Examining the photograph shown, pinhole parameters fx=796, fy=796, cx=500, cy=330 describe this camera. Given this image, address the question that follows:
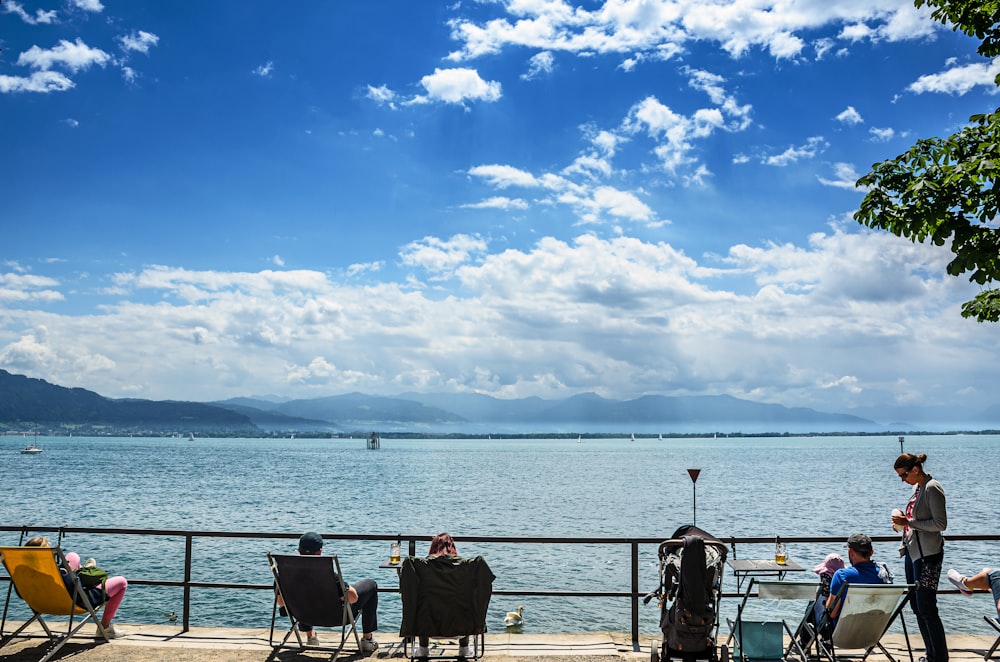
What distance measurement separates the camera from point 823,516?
4166cm

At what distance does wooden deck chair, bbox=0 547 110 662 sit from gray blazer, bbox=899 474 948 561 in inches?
276

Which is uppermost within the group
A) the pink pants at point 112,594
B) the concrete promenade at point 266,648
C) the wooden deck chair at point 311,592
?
the wooden deck chair at point 311,592

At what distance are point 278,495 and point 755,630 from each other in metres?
54.2

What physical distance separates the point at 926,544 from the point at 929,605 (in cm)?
48

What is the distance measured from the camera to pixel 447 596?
6.43 metres

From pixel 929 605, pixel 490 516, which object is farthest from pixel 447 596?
pixel 490 516

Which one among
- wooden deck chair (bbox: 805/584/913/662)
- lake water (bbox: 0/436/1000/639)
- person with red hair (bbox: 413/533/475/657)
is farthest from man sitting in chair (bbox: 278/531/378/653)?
lake water (bbox: 0/436/1000/639)

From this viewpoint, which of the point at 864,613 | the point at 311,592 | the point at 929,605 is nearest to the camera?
the point at 864,613

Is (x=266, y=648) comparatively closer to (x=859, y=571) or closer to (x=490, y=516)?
(x=859, y=571)

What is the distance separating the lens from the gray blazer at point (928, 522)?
634 centimetres

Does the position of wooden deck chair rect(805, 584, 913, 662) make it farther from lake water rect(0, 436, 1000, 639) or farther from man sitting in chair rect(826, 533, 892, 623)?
lake water rect(0, 436, 1000, 639)

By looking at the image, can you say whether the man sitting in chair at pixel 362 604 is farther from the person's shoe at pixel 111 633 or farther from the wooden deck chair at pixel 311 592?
the person's shoe at pixel 111 633

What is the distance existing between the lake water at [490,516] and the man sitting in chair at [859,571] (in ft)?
21.4

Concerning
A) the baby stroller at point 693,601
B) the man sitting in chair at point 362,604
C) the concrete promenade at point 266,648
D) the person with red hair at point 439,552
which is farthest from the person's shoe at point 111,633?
the baby stroller at point 693,601
